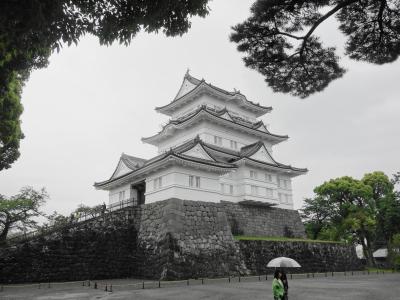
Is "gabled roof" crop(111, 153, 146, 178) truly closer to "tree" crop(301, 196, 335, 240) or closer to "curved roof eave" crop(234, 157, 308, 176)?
"curved roof eave" crop(234, 157, 308, 176)

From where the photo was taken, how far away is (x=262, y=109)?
33844mm

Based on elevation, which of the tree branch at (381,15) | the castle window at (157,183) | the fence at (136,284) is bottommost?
the fence at (136,284)

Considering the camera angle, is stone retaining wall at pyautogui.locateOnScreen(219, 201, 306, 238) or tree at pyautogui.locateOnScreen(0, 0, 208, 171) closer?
tree at pyautogui.locateOnScreen(0, 0, 208, 171)

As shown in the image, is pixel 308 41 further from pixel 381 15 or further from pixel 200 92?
pixel 200 92

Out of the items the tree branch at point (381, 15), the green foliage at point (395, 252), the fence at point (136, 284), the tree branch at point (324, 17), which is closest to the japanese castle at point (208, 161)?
the fence at point (136, 284)

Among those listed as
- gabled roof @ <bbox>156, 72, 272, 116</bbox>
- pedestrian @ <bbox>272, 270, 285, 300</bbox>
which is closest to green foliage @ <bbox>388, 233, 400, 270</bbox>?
gabled roof @ <bbox>156, 72, 272, 116</bbox>

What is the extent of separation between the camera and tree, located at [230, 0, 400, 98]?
20.0ft

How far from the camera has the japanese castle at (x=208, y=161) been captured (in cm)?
2070

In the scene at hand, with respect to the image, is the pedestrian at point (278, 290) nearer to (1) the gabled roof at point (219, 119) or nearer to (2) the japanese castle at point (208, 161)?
(2) the japanese castle at point (208, 161)

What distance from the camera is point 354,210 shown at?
32250mm

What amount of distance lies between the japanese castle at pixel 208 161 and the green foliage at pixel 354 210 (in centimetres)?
641

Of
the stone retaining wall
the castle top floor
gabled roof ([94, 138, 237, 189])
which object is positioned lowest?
the stone retaining wall

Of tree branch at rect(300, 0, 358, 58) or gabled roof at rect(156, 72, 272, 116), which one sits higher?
gabled roof at rect(156, 72, 272, 116)

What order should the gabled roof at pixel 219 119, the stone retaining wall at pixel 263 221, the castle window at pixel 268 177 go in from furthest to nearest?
the castle window at pixel 268 177
the gabled roof at pixel 219 119
the stone retaining wall at pixel 263 221
